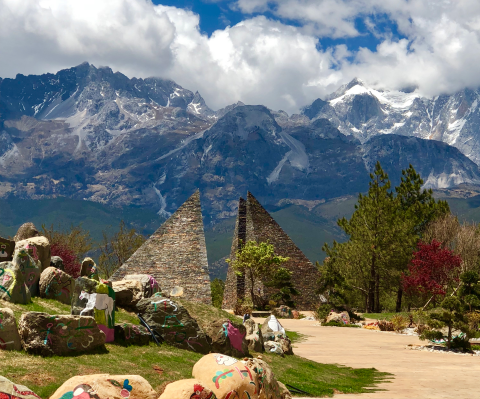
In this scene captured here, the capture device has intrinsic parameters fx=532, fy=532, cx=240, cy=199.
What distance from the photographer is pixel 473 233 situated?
50406 millimetres

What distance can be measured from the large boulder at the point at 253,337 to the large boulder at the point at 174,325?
2540mm

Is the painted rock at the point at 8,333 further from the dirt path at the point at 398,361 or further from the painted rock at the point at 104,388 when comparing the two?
the dirt path at the point at 398,361

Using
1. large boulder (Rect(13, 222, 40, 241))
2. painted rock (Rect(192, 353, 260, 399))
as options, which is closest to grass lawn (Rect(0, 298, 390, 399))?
painted rock (Rect(192, 353, 260, 399))

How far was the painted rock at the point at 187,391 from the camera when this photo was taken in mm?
9727

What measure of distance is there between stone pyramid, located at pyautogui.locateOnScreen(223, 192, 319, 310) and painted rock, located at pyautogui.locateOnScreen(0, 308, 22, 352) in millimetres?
34696

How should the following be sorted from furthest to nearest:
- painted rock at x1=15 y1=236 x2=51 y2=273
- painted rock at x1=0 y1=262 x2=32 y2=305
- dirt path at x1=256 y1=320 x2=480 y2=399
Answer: painted rock at x1=15 y1=236 x2=51 y2=273, painted rock at x1=0 y1=262 x2=32 y2=305, dirt path at x1=256 y1=320 x2=480 y2=399

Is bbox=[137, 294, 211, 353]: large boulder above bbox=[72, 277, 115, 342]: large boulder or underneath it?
underneath

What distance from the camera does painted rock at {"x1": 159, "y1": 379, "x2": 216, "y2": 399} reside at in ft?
31.9

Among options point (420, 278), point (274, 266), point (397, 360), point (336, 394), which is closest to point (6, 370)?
point (336, 394)

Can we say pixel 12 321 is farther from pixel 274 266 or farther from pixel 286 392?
pixel 274 266

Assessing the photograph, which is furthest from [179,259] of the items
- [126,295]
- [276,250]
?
[126,295]

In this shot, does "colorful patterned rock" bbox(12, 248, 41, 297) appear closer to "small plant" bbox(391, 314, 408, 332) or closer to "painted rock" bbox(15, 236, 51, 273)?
"painted rock" bbox(15, 236, 51, 273)

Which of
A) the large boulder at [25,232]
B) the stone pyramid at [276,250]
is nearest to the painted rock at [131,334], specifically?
the large boulder at [25,232]

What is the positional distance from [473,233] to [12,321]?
1857 inches
